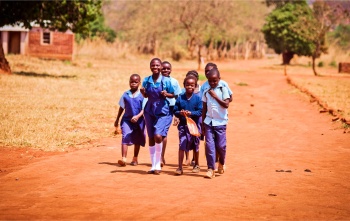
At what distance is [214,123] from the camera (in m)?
8.12

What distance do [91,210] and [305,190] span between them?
2.72 metres

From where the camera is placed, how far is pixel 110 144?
1137 centimetres

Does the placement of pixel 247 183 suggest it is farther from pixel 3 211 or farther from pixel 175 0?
pixel 175 0

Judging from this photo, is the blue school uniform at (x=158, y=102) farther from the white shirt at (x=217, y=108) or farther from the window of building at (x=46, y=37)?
the window of building at (x=46, y=37)

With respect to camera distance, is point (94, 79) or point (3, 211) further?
point (94, 79)

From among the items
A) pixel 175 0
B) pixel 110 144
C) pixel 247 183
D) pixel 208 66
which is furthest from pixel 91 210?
pixel 175 0

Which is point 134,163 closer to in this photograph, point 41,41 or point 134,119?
point 134,119

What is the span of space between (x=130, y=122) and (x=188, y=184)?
72.2 inches

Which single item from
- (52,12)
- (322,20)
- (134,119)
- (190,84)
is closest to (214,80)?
(190,84)

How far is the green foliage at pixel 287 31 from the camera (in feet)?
158

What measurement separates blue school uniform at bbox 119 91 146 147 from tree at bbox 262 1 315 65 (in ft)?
129


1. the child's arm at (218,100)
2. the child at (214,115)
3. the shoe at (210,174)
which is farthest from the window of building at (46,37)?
the shoe at (210,174)

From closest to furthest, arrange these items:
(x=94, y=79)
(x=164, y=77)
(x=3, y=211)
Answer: (x=3, y=211)
(x=164, y=77)
(x=94, y=79)

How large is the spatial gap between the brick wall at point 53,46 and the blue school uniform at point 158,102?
37461 millimetres
